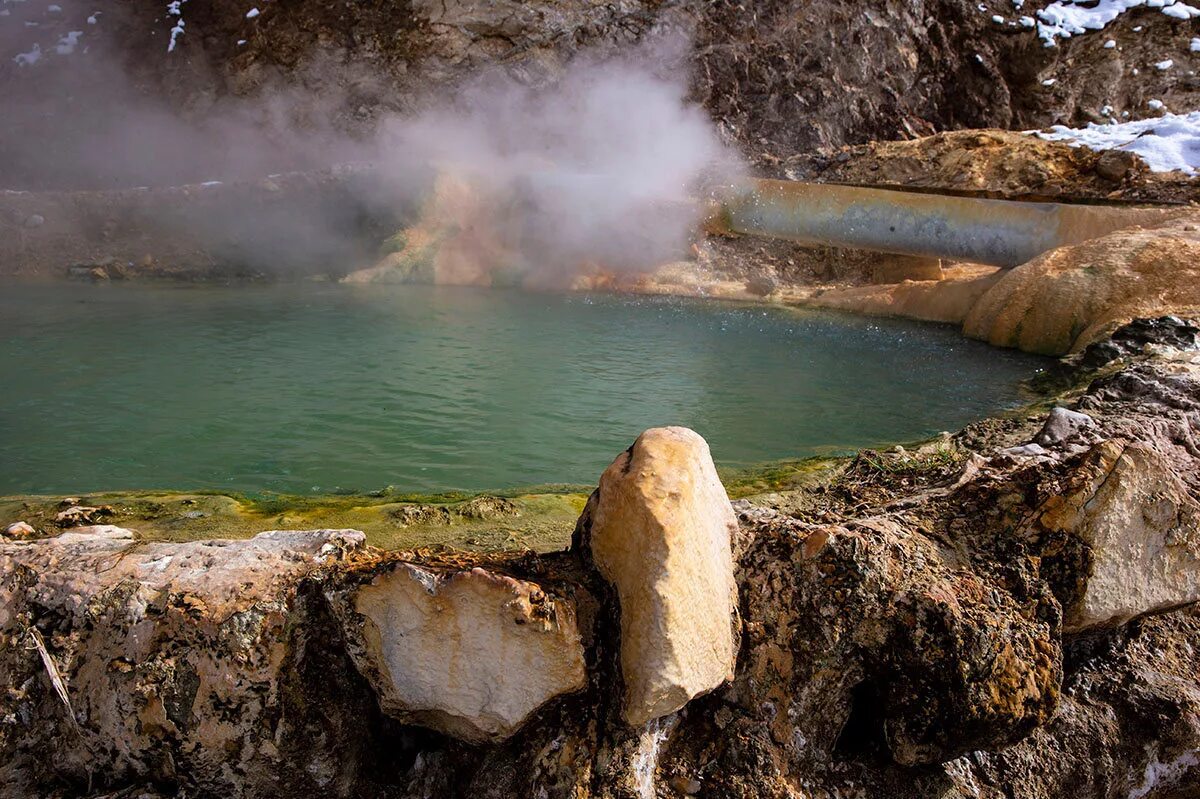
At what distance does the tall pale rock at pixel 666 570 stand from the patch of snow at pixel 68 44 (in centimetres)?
1921

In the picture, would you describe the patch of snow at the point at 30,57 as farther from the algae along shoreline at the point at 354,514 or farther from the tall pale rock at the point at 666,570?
the tall pale rock at the point at 666,570

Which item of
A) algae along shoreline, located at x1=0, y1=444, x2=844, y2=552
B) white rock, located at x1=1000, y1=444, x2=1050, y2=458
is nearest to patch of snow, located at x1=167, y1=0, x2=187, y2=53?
algae along shoreline, located at x1=0, y1=444, x2=844, y2=552

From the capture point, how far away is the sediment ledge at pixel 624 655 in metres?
1.64

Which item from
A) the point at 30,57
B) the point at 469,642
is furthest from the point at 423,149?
the point at 469,642

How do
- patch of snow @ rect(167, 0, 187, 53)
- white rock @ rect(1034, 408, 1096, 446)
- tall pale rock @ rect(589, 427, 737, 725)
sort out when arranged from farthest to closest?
patch of snow @ rect(167, 0, 187, 53), white rock @ rect(1034, 408, 1096, 446), tall pale rock @ rect(589, 427, 737, 725)

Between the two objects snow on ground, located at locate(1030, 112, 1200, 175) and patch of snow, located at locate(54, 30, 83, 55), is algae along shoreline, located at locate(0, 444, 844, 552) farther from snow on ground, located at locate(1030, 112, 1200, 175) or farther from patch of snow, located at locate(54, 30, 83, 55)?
patch of snow, located at locate(54, 30, 83, 55)

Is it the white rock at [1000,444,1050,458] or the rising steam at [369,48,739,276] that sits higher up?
the rising steam at [369,48,739,276]

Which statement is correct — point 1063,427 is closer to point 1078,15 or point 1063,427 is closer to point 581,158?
point 581,158

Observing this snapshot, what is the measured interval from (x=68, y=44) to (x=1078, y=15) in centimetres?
1841

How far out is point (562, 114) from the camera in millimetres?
13641

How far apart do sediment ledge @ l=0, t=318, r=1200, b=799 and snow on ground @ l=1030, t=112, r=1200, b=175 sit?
29.1 feet

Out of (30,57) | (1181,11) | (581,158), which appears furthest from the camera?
(30,57)

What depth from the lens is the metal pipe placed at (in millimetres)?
8266

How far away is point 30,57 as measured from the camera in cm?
1633
